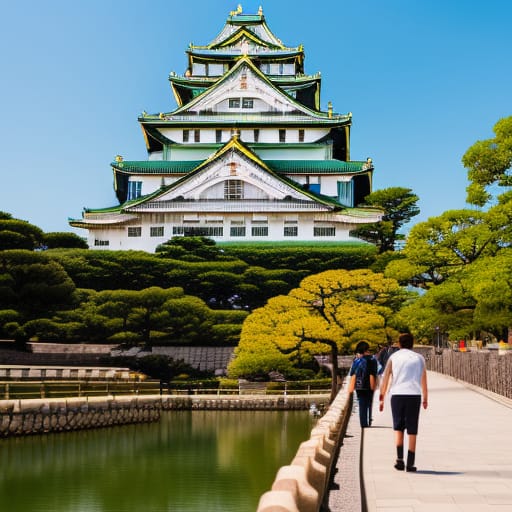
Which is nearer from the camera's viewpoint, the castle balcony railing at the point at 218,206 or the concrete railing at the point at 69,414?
the concrete railing at the point at 69,414

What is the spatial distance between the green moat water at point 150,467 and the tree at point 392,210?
2658cm

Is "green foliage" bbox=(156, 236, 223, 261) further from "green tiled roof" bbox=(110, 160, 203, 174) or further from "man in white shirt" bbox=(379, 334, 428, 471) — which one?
"man in white shirt" bbox=(379, 334, 428, 471)

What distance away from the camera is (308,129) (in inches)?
2356

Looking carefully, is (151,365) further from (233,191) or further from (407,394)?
(407,394)

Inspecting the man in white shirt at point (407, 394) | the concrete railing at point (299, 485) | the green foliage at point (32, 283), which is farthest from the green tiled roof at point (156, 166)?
the concrete railing at point (299, 485)

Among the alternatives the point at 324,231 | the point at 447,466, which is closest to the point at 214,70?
the point at 324,231

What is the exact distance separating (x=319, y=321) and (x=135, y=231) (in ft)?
82.4

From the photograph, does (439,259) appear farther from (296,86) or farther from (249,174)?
(296,86)

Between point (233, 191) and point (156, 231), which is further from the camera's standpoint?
point (156, 231)

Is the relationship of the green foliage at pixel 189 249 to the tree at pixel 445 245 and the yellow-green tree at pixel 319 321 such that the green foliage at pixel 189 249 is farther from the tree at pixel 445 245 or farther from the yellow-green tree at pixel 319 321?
the tree at pixel 445 245

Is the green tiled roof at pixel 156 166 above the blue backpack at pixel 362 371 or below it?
above

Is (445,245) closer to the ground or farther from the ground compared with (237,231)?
closer to the ground

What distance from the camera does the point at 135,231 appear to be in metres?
55.4

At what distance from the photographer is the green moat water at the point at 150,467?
58.7ft
